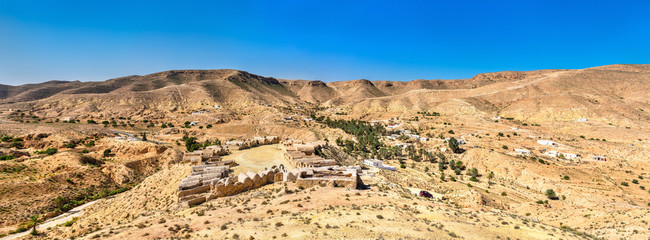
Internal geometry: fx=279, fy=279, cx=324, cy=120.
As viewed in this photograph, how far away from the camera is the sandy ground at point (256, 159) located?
973 inches

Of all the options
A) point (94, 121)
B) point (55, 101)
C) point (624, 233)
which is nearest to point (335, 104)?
point (94, 121)

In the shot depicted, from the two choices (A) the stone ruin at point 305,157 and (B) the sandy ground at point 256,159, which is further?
(A) the stone ruin at point 305,157

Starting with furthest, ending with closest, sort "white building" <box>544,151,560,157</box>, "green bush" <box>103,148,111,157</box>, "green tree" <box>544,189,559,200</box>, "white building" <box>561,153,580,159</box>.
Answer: "white building" <box>544,151,560,157</box>, "white building" <box>561,153,580,159</box>, "green bush" <box>103,148,111,157</box>, "green tree" <box>544,189,559,200</box>

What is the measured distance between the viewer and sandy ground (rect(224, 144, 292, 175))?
81.1 feet

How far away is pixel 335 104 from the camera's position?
449ft

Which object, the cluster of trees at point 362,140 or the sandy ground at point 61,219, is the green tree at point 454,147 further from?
the sandy ground at point 61,219

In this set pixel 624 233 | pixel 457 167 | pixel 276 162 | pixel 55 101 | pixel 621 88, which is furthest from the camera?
pixel 621 88

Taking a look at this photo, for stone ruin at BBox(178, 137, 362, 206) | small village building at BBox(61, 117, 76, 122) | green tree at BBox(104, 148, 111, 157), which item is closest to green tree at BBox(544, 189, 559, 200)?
stone ruin at BBox(178, 137, 362, 206)

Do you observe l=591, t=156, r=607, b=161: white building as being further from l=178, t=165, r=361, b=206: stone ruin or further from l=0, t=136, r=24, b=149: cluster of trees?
l=0, t=136, r=24, b=149: cluster of trees

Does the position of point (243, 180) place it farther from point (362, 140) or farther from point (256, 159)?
point (362, 140)

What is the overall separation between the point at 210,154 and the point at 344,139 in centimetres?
3939

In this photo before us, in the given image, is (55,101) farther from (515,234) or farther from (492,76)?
(492,76)

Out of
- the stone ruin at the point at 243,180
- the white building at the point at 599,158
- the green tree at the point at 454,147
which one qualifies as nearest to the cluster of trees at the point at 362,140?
the green tree at the point at 454,147

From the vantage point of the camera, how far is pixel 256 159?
2834 centimetres
